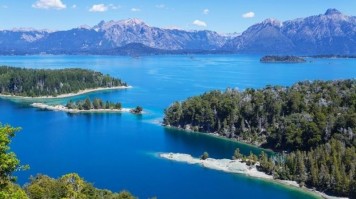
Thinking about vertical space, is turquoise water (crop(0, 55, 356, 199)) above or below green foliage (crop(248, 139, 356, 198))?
below

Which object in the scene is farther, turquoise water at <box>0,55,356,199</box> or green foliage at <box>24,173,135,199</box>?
turquoise water at <box>0,55,356,199</box>

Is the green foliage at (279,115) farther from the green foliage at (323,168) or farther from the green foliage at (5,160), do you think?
the green foliage at (5,160)

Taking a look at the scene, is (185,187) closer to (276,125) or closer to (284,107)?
(276,125)

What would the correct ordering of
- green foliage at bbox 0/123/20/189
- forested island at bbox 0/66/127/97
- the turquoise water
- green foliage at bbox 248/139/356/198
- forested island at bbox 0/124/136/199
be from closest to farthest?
1. green foliage at bbox 0/123/20/189
2. forested island at bbox 0/124/136/199
3. green foliage at bbox 248/139/356/198
4. the turquoise water
5. forested island at bbox 0/66/127/97

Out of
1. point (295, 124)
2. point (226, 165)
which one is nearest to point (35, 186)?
point (226, 165)

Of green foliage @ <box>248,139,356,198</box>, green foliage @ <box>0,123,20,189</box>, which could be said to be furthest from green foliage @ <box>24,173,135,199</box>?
green foliage @ <box>248,139,356,198</box>

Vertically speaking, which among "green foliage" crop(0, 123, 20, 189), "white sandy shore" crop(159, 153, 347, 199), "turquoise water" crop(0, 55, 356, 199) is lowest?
"turquoise water" crop(0, 55, 356, 199)

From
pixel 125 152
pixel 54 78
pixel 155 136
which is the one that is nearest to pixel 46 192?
pixel 125 152

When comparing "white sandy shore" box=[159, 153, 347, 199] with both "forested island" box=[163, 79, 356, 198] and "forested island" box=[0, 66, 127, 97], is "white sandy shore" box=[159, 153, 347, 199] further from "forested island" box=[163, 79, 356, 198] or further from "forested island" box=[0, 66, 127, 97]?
"forested island" box=[0, 66, 127, 97]
